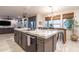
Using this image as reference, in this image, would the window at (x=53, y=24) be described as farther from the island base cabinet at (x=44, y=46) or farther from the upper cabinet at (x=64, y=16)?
the island base cabinet at (x=44, y=46)

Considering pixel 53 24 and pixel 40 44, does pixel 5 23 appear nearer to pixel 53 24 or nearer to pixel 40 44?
pixel 40 44

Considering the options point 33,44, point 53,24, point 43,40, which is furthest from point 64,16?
point 33,44

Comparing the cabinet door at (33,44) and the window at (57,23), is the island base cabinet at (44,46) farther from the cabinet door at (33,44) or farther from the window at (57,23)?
the window at (57,23)

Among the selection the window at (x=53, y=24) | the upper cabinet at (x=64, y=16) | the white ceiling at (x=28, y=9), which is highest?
the white ceiling at (x=28, y=9)

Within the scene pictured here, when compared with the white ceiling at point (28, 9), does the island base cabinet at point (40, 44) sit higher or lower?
lower

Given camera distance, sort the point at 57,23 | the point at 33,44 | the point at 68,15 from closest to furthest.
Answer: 1. the point at 68,15
2. the point at 57,23
3. the point at 33,44

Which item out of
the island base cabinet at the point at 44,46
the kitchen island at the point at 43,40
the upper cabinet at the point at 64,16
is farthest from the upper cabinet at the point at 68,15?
the island base cabinet at the point at 44,46

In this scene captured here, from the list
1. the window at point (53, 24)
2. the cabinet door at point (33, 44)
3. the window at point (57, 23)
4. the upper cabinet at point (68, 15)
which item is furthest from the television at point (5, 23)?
the upper cabinet at point (68, 15)

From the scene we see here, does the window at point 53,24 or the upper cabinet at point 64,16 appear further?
the window at point 53,24

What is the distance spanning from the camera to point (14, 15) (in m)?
1.44

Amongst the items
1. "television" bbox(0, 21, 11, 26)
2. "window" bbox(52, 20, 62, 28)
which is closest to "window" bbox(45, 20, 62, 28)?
"window" bbox(52, 20, 62, 28)

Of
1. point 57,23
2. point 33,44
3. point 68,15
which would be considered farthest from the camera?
point 33,44
